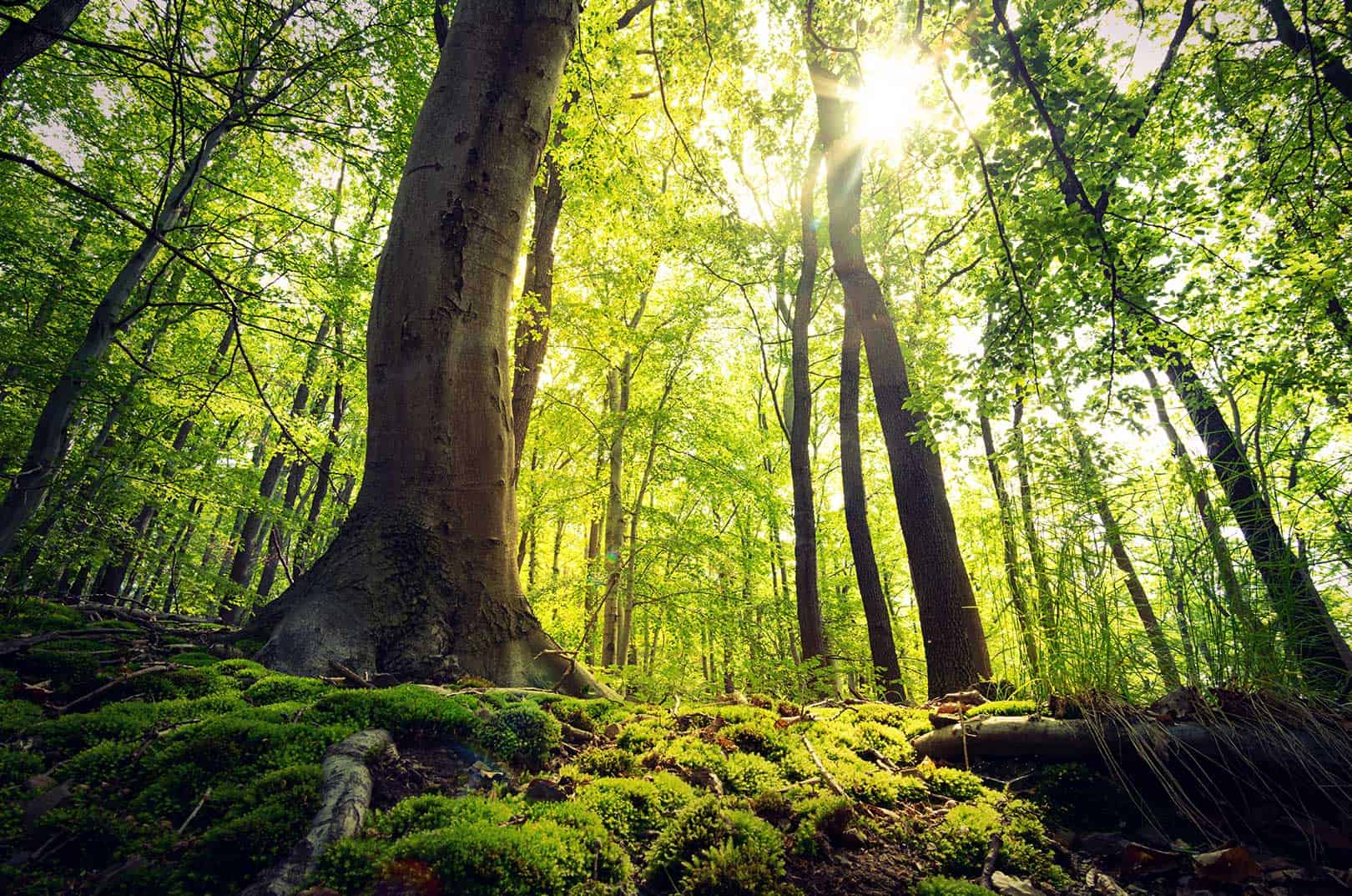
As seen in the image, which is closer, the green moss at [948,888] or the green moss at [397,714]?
the green moss at [948,888]

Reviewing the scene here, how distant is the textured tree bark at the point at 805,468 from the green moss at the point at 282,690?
23.5 ft

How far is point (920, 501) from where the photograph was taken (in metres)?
5.66

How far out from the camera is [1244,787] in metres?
1.95

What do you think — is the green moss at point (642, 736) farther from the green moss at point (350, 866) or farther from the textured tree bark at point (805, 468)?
the textured tree bark at point (805, 468)

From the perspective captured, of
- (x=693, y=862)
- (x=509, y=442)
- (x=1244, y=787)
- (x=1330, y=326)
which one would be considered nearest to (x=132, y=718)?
(x=693, y=862)

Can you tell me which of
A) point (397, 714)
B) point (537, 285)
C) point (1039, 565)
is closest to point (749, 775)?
point (397, 714)

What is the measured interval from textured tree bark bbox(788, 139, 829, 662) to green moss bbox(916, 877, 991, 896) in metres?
6.90

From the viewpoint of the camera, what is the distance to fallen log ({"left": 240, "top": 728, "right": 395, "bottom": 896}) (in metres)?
1.17

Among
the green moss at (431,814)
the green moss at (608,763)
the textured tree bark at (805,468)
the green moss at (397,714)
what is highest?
the textured tree bark at (805,468)

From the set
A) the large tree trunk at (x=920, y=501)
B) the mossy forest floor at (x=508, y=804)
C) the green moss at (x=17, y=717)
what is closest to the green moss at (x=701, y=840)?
the mossy forest floor at (x=508, y=804)

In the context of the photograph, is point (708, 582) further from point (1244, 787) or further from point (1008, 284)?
point (1244, 787)

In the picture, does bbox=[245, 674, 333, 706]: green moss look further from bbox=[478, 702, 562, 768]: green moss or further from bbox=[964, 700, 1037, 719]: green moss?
bbox=[964, 700, 1037, 719]: green moss

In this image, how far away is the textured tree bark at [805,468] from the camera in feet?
29.8

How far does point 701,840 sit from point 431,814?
77 cm
